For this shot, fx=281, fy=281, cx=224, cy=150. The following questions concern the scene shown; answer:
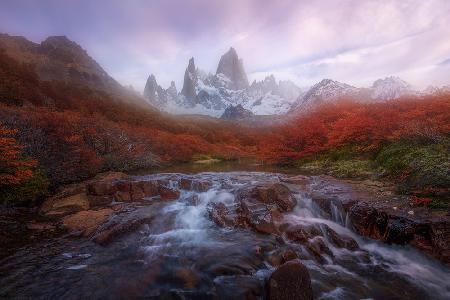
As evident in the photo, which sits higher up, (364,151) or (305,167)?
(364,151)

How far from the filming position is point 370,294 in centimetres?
809

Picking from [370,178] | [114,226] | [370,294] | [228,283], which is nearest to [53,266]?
[114,226]

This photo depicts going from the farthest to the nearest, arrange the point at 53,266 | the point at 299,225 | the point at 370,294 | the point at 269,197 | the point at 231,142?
the point at 231,142, the point at 269,197, the point at 299,225, the point at 53,266, the point at 370,294

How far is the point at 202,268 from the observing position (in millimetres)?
9117

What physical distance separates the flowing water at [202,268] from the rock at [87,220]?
3.06 ft

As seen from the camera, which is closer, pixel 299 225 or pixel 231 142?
pixel 299 225

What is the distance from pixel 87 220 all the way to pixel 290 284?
9.78m

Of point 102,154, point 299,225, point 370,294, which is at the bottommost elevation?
point 370,294

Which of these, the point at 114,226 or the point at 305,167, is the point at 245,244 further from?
the point at 305,167

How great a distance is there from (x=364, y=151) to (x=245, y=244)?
17.5 metres

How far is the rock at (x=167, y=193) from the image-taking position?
16.6 metres

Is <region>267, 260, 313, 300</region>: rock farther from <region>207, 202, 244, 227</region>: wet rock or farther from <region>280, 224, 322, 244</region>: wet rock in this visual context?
<region>207, 202, 244, 227</region>: wet rock

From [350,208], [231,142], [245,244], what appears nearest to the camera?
[245,244]

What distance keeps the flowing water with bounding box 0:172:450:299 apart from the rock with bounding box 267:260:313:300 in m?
0.81
